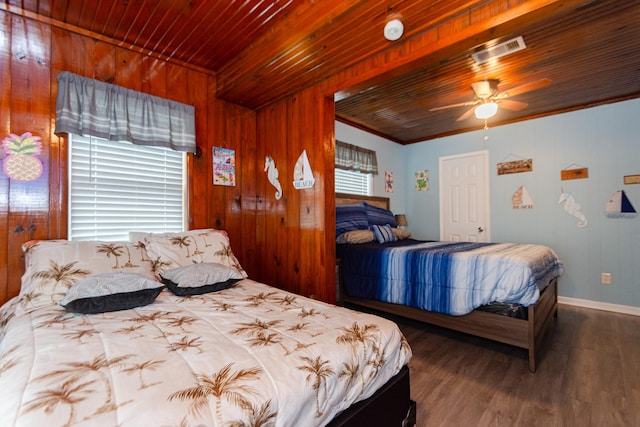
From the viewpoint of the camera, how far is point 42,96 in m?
1.96

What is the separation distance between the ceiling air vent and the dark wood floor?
8.31ft

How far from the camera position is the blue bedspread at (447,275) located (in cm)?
221

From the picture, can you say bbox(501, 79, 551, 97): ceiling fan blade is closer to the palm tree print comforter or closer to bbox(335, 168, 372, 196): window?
bbox(335, 168, 372, 196): window

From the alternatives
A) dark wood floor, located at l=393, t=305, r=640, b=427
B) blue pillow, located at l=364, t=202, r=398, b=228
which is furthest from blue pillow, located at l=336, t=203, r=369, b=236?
dark wood floor, located at l=393, t=305, r=640, b=427

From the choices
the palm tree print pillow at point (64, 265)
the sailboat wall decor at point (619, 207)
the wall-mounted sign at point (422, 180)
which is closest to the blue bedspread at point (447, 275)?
the sailboat wall decor at point (619, 207)

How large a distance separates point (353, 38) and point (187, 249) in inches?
73.0

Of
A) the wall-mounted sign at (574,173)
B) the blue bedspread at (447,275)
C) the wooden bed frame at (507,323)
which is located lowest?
the wooden bed frame at (507,323)

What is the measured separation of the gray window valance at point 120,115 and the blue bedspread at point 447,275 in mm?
2050

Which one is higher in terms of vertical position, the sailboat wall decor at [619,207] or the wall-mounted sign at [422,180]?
the wall-mounted sign at [422,180]

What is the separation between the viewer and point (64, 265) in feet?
5.42

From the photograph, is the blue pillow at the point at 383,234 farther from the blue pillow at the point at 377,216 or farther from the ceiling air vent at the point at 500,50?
the ceiling air vent at the point at 500,50

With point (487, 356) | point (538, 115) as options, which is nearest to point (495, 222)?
point (538, 115)

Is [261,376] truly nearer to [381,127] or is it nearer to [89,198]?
[89,198]

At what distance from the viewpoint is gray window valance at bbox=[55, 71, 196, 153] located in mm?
1988
